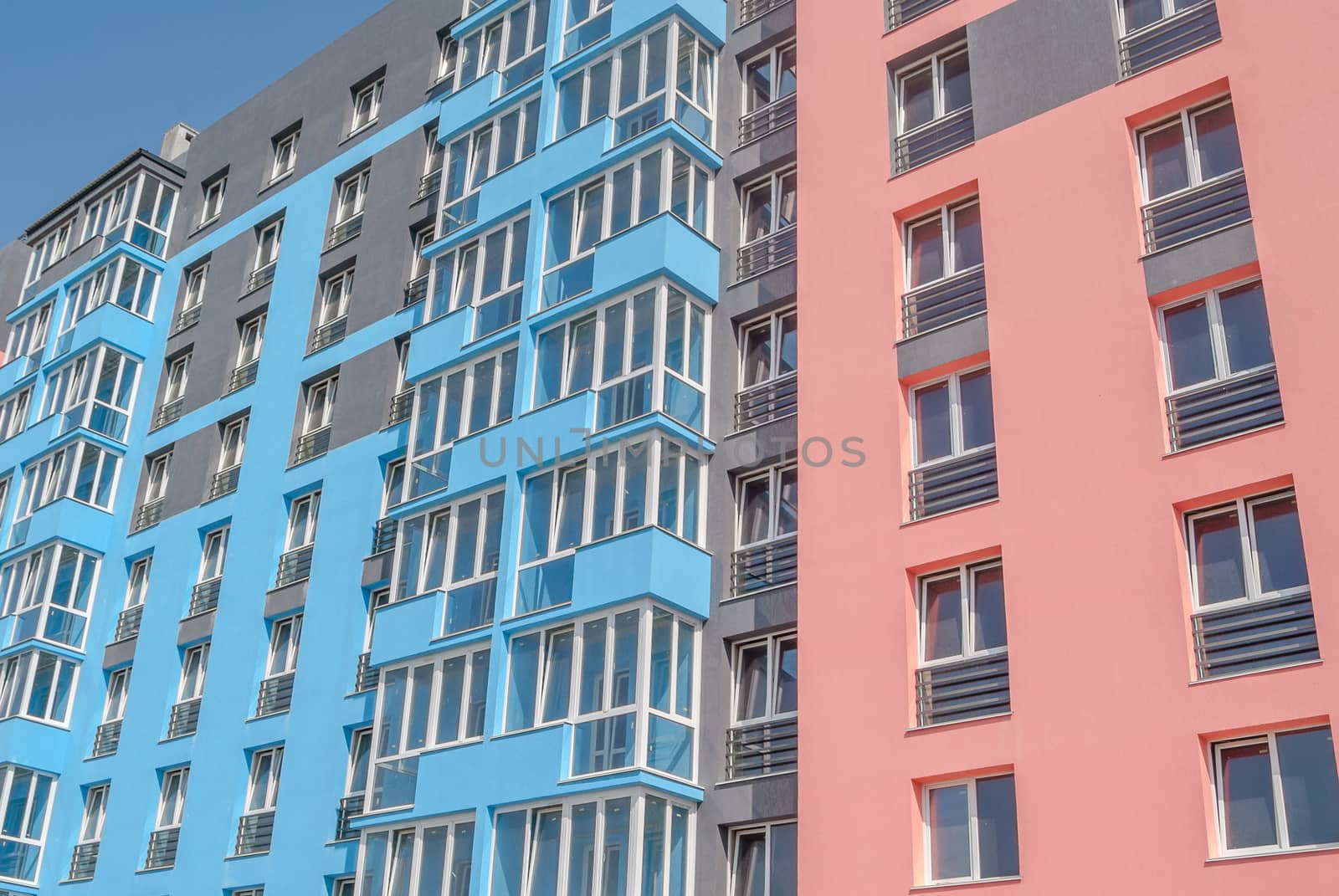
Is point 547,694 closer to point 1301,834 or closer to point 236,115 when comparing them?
point 1301,834

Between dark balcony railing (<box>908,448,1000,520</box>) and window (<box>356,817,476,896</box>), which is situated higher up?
dark balcony railing (<box>908,448,1000,520</box>)

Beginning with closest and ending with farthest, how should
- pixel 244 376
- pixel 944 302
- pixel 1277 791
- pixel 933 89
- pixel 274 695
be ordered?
pixel 1277 791
pixel 944 302
pixel 933 89
pixel 274 695
pixel 244 376

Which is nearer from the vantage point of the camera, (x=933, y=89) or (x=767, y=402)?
(x=767, y=402)

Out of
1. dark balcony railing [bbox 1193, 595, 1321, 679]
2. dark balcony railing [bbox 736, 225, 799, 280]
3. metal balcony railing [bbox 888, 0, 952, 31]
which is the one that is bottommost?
dark balcony railing [bbox 1193, 595, 1321, 679]

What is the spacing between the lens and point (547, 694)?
2031 cm

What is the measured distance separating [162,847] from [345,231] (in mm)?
13163

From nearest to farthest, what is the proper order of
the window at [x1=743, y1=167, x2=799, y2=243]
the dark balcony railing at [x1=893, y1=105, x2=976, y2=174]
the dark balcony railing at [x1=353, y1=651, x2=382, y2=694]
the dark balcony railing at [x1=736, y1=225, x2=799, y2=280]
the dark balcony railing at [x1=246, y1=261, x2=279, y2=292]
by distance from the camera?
the dark balcony railing at [x1=893, y1=105, x2=976, y2=174] < the dark balcony railing at [x1=736, y1=225, x2=799, y2=280] < the window at [x1=743, y1=167, x2=799, y2=243] < the dark balcony railing at [x1=353, y1=651, x2=382, y2=694] < the dark balcony railing at [x1=246, y1=261, x2=279, y2=292]

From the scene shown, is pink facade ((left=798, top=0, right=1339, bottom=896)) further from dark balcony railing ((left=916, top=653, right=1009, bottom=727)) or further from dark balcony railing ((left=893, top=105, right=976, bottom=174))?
dark balcony railing ((left=893, top=105, right=976, bottom=174))

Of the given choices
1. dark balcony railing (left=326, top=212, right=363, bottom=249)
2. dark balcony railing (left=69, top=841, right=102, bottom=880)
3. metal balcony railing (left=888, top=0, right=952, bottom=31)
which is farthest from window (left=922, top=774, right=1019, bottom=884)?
dark balcony railing (left=326, top=212, right=363, bottom=249)

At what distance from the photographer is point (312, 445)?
29.0 m

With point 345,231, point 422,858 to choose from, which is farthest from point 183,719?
point 345,231

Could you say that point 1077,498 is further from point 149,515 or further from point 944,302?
point 149,515

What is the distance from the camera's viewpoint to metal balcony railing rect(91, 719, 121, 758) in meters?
29.6

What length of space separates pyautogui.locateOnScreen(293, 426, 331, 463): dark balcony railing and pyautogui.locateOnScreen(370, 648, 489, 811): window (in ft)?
24.7
